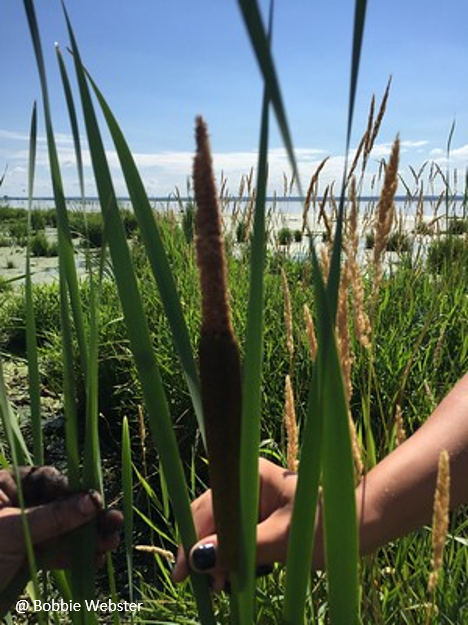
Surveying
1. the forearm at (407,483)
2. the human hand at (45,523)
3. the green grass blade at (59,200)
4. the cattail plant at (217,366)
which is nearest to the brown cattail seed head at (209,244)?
the cattail plant at (217,366)

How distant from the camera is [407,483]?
1.72ft

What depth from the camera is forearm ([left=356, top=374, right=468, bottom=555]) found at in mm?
520

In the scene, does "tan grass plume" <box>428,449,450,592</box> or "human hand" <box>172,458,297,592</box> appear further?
"human hand" <box>172,458,297,592</box>

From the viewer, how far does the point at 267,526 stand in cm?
51

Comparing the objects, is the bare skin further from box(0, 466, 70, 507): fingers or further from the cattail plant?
the cattail plant

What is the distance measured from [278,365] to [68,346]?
1.32 m

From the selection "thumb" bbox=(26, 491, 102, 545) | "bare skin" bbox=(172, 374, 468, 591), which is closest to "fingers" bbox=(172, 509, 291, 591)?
"bare skin" bbox=(172, 374, 468, 591)

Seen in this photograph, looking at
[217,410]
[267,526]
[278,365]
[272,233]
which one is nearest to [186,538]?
[217,410]

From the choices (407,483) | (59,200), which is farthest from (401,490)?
(59,200)

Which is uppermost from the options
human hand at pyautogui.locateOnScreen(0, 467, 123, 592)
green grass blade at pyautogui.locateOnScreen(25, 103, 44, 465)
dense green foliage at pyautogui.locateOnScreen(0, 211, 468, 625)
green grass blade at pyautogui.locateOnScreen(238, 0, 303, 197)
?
green grass blade at pyautogui.locateOnScreen(238, 0, 303, 197)

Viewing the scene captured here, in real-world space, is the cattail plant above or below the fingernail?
above

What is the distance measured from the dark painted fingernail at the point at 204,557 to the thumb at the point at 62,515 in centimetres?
8

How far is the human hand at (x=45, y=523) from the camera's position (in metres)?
0.41

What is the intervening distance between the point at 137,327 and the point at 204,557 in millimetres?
160
